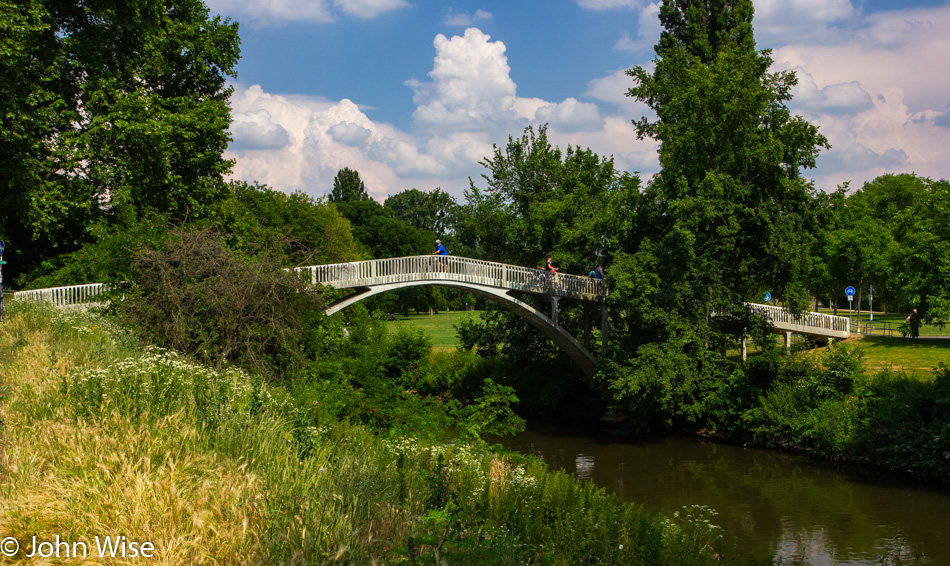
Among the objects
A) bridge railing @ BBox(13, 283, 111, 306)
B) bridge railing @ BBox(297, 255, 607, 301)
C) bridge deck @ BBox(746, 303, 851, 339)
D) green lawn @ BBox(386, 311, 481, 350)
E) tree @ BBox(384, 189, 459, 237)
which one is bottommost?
green lawn @ BBox(386, 311, 481, 350)

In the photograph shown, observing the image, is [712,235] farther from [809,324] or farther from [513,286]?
[809,324]

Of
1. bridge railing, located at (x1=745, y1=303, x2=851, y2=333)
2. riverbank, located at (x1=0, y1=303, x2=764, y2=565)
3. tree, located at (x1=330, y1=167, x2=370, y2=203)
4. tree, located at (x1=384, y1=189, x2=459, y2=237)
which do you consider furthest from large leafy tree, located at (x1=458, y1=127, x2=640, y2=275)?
tree, located at (x1=384, y1=189, x2=459, y2=237)

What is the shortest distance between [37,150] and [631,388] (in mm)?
18831

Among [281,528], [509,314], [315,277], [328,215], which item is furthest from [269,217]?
[281,528]

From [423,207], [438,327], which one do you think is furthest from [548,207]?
[423,207]

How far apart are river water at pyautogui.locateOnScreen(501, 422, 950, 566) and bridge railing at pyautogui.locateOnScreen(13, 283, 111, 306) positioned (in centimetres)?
1207

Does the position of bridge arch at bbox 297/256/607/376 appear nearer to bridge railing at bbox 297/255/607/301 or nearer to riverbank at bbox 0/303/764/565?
bridge railing at bbox 297/255/607/301

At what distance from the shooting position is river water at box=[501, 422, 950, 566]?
12.8m

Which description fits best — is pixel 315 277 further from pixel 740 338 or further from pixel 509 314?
pixel 740 338

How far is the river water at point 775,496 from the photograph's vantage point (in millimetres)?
12797

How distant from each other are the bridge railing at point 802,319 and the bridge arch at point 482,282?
5280mm

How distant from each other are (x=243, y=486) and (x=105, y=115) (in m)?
20.2

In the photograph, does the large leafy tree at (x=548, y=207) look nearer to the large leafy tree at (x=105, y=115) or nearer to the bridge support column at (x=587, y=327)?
the bridge support column at (x=587, y=327)

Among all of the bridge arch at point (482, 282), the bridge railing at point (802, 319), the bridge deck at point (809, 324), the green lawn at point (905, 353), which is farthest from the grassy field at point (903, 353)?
the bridge arch at point (482, 282)
